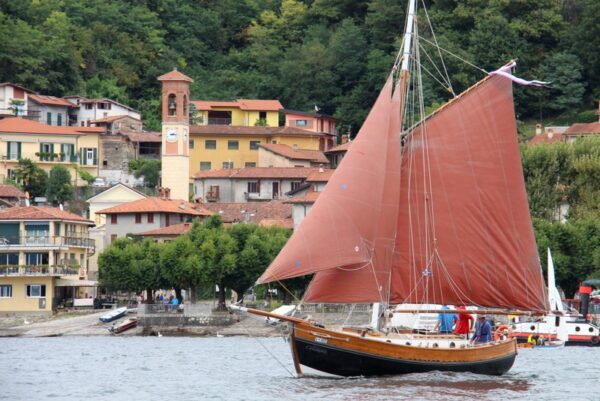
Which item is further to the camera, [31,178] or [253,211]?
[31,178]

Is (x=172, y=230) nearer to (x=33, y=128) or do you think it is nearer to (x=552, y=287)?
(x=33, y=128)

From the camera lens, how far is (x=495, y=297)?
56.3 metres

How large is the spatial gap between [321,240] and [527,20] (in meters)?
101

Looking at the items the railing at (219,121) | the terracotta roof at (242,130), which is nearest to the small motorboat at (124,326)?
the terracotta roof at (242,130)

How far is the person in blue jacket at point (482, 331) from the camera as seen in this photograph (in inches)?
2205

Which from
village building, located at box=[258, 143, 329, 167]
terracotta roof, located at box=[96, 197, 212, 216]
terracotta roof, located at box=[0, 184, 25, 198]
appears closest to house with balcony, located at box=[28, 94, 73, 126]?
village building, located at box=[258, 143, 329, 167]

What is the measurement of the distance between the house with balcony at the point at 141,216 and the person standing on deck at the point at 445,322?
5895 cm

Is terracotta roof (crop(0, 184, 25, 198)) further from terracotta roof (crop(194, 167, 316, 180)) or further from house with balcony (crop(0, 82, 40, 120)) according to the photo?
house with balcony (crop(0, 82, 40, 120))

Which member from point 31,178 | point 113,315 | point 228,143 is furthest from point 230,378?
point 228,143

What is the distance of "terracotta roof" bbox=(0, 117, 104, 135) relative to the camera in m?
133

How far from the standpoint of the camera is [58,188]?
127m

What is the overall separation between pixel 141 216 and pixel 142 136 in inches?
1071

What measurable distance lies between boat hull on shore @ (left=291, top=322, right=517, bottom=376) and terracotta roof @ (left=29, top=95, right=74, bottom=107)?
308 feet

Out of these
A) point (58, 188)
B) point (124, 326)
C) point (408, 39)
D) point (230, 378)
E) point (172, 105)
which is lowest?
point (230, 378)
